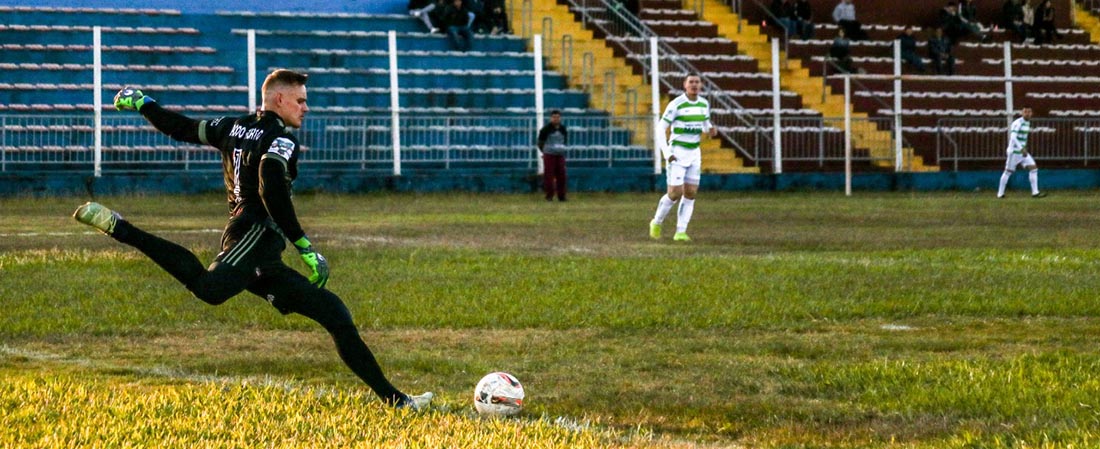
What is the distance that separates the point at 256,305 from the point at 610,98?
24200mm

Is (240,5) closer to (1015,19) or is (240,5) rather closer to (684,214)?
(684,214)

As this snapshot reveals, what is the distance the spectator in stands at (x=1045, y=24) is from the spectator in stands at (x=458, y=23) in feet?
53.6

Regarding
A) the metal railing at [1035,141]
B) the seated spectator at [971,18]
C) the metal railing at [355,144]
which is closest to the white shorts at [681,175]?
the metal railing at [355,144]

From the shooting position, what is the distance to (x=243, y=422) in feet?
21.4

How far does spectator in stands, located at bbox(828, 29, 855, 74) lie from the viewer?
37438mm

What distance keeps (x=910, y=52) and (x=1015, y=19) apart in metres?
5.71

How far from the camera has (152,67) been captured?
32125 millimetres

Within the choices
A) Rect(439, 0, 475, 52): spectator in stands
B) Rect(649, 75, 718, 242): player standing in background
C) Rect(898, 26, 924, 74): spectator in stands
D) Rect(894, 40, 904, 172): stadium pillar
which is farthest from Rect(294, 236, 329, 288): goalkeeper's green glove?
Rect(898, 26, 924, 74): spectator in stands

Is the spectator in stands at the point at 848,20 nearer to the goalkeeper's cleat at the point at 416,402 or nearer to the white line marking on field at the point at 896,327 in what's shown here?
the white line marking on field at the point at 896,327

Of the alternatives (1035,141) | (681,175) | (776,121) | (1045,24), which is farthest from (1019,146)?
(681,175)


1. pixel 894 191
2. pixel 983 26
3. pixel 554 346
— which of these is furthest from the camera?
pixel 983 26

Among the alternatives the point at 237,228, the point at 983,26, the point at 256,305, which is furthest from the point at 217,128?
the point at 983,26

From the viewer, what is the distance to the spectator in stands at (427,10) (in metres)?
35.7

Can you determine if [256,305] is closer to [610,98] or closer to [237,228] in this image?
[237,228]
